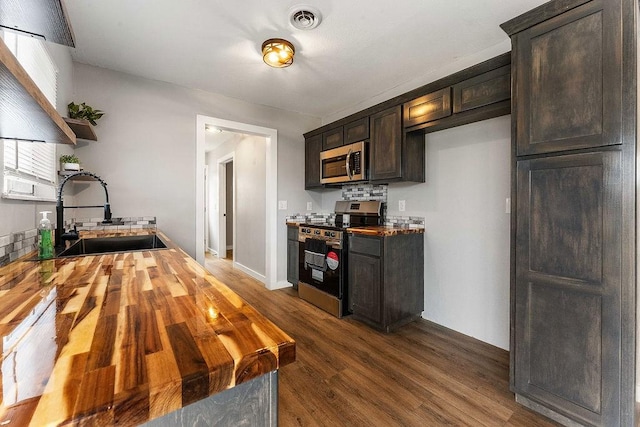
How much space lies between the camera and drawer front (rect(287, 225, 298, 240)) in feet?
12.1

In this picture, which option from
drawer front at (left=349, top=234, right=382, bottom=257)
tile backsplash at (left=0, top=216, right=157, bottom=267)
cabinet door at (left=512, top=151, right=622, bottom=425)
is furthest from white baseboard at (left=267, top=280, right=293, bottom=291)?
cabinet door at (left=512, top=151, right=622, bottom=425)

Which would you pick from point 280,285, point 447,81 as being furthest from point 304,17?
point 280,285

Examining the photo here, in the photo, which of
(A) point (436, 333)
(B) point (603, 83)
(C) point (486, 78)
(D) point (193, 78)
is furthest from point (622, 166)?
(D) point (193, 78)

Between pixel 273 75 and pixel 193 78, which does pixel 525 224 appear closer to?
pixel 273 75

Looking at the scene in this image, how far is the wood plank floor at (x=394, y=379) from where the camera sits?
5.05 feet

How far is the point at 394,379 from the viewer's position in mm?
1863

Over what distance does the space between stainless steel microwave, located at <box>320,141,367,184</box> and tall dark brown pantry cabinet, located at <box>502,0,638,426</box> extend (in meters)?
1.53

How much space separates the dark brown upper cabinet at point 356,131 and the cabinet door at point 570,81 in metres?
1.51

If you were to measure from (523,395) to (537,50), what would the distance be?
6.34ft

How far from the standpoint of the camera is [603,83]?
135cm

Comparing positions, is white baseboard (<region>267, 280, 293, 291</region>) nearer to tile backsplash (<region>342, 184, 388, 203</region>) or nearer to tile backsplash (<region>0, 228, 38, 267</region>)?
tile backsplash (<region>342, 184, 388, 203</region>)

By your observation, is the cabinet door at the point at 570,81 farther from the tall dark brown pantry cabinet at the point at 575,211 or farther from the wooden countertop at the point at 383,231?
the wooden countertop at the point at 383,231

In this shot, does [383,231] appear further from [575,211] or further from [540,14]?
[540,14]

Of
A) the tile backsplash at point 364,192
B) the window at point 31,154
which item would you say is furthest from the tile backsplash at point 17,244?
the tile backsplash at point 364,192
